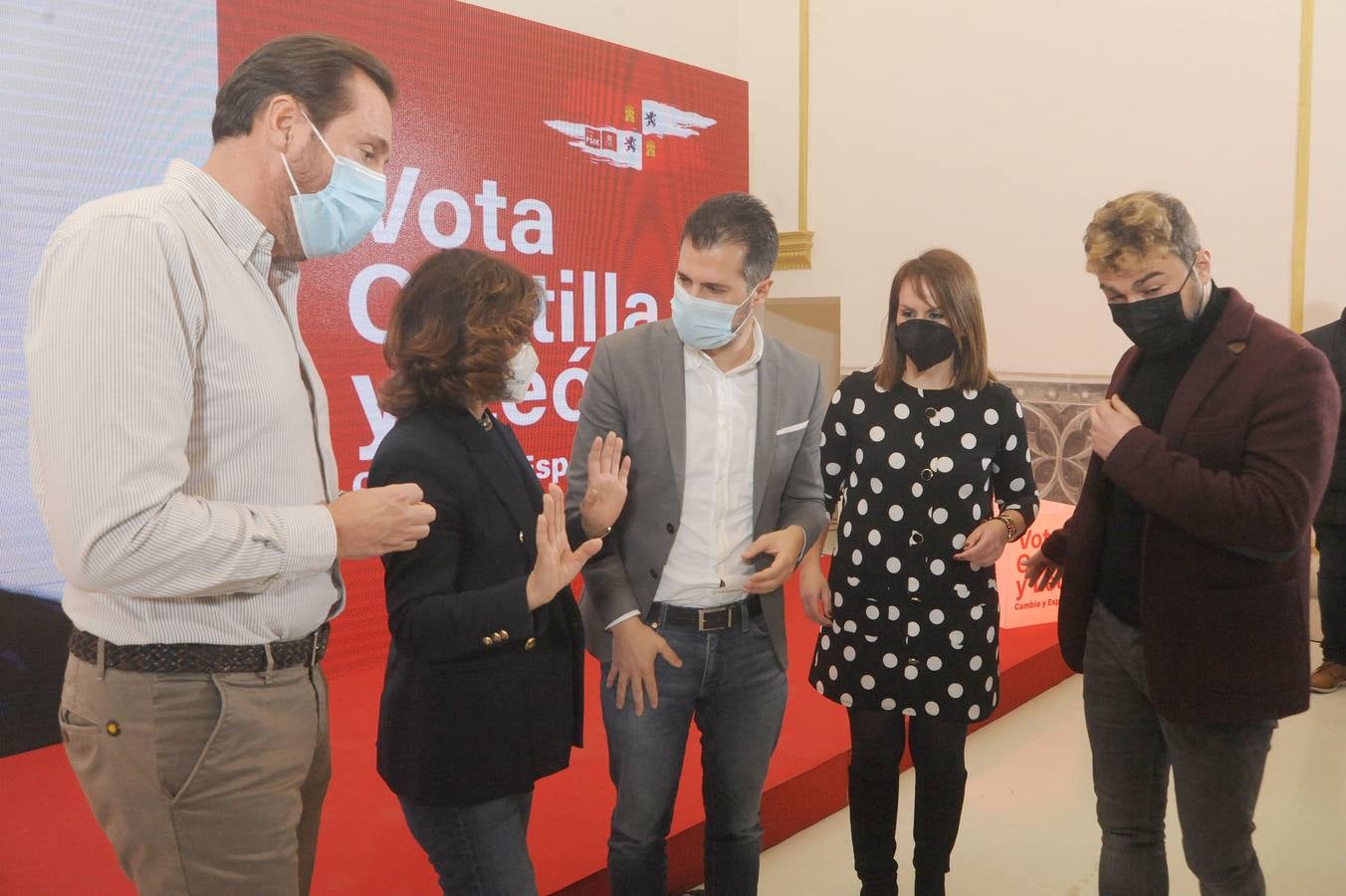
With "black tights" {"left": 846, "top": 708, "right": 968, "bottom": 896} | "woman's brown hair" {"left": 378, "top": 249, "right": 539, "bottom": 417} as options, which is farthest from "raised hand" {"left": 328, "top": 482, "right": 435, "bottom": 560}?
"black tights" {"left": 846, "top": 708, "right": 968, "bottom": 896}

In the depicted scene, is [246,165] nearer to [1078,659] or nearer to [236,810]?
[236,810]

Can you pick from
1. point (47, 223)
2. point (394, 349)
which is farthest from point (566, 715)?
point (47, 223)

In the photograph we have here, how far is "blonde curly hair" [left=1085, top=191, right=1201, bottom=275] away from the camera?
5.96ft

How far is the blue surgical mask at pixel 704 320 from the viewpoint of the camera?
6.37ft

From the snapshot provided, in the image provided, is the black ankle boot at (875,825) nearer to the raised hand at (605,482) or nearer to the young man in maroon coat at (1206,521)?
the young man in maroon coat at (1206,521)

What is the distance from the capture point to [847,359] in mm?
7285

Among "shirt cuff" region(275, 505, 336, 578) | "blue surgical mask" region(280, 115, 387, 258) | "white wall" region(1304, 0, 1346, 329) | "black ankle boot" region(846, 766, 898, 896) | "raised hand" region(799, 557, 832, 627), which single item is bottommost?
"black ankle boot" region(846, 766, 898, 896)

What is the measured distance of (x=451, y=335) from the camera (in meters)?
1.53

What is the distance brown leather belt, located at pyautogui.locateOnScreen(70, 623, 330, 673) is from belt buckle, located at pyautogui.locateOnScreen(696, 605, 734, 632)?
0.85 meters

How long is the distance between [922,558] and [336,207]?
1.49 metres

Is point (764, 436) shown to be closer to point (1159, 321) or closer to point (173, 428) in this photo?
point (1159, 321)

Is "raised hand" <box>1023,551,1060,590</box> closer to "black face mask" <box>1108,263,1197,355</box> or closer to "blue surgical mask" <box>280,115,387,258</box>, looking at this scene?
"black face mask" <box>1108,263,1197,355</box>

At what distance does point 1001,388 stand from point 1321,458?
2.42 feet

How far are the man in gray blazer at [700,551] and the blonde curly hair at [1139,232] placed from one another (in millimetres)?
628
